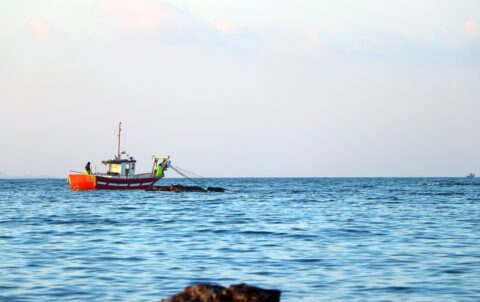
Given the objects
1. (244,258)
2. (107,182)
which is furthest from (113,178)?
(244,258)

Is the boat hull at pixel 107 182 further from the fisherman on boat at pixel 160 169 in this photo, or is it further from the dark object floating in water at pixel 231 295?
the dark object floating in water at pixel 231 295

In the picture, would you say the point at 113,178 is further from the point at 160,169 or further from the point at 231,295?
the point at 231,295

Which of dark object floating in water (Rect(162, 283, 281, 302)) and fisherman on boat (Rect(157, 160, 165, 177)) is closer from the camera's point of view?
dark object floating in water (Rect(162, 283, 281, 302))

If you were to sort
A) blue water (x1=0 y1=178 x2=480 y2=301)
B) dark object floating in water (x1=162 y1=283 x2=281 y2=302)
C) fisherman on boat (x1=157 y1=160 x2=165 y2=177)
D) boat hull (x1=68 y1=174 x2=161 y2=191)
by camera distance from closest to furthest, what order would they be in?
dark object floating in water (x1=162 y1=283 x2=281 y2=302), blue water (x1=0 y1=178 x2=480 y2=301), boat hull (x1=68 y1=174 x2=161 y2=191), fisherman on boat (x1=157 y1=160 x2=165 y2=177)

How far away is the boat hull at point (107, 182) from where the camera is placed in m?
72.8

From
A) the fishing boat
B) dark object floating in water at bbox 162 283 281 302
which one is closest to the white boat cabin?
the fishing boat

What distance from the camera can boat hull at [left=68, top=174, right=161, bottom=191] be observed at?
239ft

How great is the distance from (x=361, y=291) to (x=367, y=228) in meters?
16.2

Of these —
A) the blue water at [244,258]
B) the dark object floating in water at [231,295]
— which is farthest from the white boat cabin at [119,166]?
the dark object floating in water at [231,295]

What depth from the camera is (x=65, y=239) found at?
25859mm

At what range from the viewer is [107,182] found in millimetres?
73250

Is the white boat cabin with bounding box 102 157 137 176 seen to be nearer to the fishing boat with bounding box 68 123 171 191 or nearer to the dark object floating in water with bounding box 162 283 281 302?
the fishing boat with bounding box 68 123 171 191

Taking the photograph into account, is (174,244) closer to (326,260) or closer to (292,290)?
(326,260)

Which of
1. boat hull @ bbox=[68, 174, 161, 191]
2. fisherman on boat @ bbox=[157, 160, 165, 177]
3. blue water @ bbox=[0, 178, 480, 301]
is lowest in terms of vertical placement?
blue water @ bbox=[0, 178, 480, 301]
